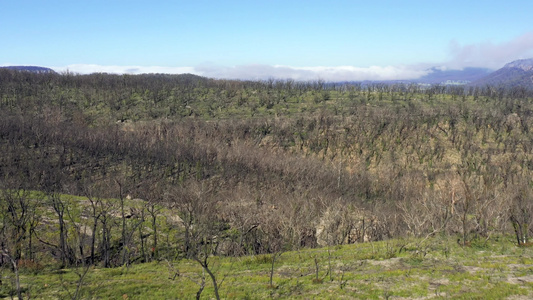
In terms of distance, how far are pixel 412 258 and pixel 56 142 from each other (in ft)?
307

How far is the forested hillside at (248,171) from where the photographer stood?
42.9 m

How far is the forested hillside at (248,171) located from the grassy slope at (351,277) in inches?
257

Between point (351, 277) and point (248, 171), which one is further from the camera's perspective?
point (248, 171)

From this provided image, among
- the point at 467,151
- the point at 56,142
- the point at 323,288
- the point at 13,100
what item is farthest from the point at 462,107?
the point at 13,100

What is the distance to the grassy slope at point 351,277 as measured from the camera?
71.9 feet

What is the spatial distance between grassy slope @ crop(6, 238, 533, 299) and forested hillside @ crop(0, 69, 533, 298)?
653 cm

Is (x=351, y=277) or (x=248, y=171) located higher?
(x=351, y=277)

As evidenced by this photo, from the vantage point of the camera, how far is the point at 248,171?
265 ft

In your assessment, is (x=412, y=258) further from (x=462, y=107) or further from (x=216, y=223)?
(x=462, y=107)

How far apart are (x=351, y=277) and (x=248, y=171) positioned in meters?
56.8

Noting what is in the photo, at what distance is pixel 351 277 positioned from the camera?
25.1m

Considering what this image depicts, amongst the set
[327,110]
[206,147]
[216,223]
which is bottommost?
[216,223]

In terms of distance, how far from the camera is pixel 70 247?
40.4 m

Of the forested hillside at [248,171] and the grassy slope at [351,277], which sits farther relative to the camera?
the forested hillside at [248,171]
